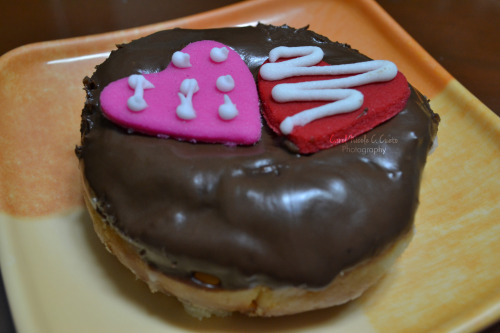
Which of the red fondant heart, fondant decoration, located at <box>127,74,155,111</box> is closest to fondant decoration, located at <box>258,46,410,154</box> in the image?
the red fondant heart

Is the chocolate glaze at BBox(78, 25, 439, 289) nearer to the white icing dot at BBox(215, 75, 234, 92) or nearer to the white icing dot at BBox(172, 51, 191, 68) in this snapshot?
the white icing dot at BBox(215, 75, 234, 92)

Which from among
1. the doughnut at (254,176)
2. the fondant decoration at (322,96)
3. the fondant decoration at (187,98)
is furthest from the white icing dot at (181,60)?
the fondant decoration at (322,96)

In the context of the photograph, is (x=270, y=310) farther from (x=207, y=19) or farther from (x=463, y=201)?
(x=207, y=19)

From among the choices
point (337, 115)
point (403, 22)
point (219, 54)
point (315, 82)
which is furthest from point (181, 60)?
point (403, 22)

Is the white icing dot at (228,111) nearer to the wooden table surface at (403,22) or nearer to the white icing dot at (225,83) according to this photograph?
the white icing dot at (225,83)

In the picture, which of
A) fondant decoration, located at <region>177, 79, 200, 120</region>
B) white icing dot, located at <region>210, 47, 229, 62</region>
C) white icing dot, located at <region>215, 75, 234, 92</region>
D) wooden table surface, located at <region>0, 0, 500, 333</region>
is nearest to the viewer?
fondant decoration, located at <region>177, 79, 200, 120</region>

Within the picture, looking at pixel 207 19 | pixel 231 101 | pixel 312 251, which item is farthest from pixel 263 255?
pixel 207 19
